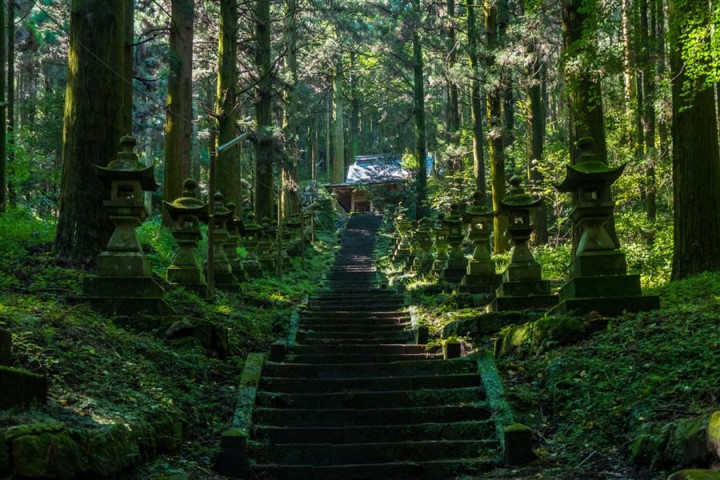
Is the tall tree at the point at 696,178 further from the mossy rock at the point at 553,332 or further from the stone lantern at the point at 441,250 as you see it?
the stone lantern at the point at 441,250

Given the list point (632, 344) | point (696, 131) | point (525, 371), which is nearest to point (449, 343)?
point (525, 371)

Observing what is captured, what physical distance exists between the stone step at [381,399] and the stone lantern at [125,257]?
2159mm

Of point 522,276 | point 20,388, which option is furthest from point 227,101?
point 20,388

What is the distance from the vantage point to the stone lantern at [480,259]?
13296mm

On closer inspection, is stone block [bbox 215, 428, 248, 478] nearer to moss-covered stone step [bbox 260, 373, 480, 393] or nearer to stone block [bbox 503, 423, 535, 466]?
moss-covered stone step [bbox 260, 373, 480, 393]

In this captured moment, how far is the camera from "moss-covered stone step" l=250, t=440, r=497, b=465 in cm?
621

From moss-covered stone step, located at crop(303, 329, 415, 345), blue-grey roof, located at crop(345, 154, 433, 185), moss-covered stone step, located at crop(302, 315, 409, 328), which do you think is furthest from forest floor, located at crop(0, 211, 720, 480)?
blue-grey roof, located at crop(345, 154, 433, 185)

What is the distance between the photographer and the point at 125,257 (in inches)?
339

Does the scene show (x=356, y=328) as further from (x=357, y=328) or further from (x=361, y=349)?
(x=361, y=349)

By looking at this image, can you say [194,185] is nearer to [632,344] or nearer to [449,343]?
[449,343]

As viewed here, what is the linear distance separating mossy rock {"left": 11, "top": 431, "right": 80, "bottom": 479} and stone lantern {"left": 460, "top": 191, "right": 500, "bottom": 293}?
1006cm

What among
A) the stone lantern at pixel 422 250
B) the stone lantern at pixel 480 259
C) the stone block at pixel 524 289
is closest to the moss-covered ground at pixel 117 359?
the stone block at pixel 524 289

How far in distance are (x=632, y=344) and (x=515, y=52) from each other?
13333mm

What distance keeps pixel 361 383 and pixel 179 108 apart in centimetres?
1045
